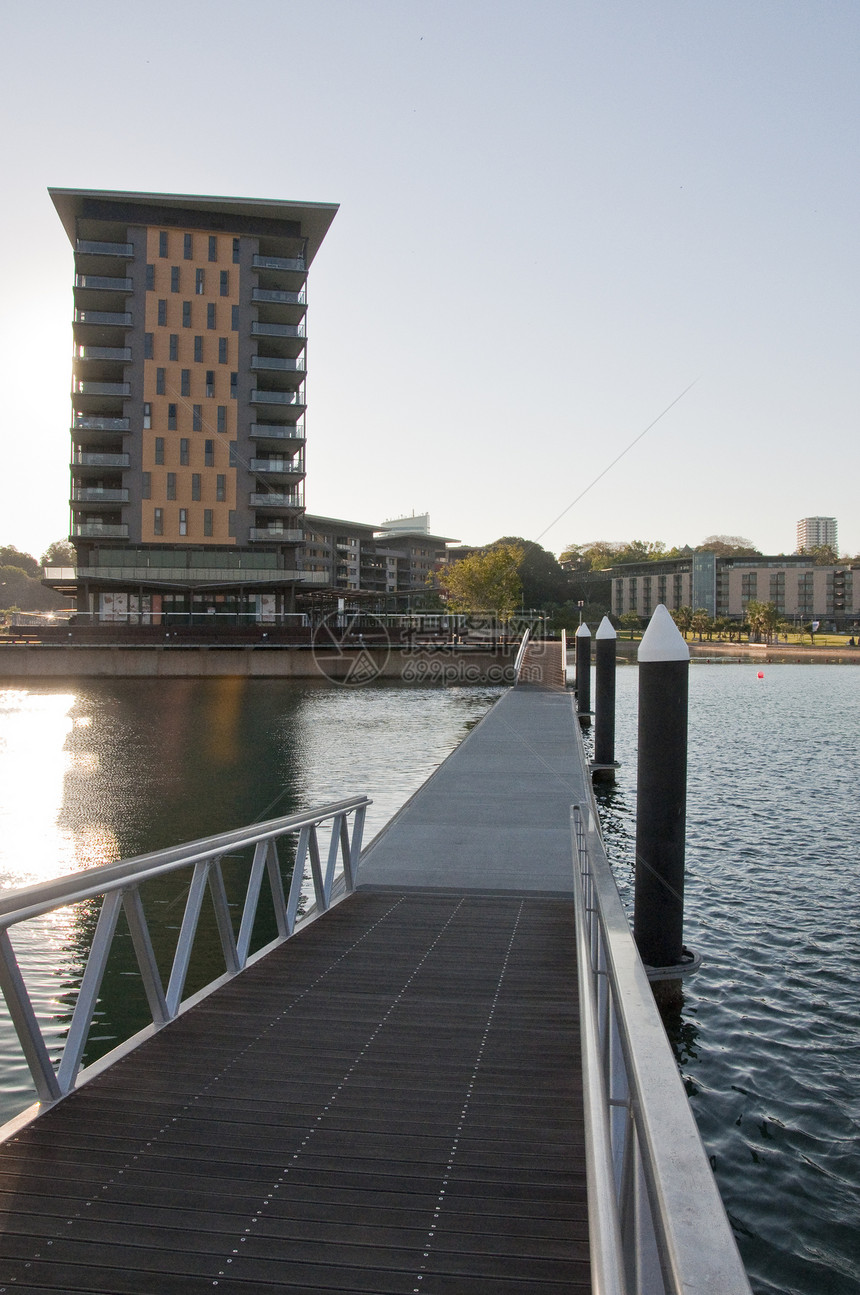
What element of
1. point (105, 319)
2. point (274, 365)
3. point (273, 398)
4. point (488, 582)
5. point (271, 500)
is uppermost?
point (105, 319)

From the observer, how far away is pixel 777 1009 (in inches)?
352

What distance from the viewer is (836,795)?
64.2 feet

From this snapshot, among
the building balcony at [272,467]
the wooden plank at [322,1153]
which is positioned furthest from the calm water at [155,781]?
the building balcony at [272,467]

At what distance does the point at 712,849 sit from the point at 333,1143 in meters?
11.8

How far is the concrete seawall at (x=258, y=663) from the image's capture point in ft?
168

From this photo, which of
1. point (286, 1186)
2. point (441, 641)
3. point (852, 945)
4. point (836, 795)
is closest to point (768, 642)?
point (441, 641)

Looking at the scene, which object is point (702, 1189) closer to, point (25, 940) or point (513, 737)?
point (25, 940)

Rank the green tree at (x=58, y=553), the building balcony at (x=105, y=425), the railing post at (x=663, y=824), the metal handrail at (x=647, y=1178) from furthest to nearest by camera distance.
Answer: the green tree at (x=58, y=553) → the building balcony at (x=105, y=425) → the railing post at (x=663, y=824) → the metal handrail at (x=647, y=1178)

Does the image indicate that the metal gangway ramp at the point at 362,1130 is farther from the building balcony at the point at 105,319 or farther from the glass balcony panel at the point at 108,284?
the glass balcony panel at the point at 108,284

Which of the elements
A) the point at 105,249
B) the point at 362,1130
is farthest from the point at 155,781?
the point at 105,249

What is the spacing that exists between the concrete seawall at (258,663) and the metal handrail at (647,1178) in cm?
4824

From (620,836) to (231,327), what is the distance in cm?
5988

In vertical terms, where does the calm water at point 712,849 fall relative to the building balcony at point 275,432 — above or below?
below

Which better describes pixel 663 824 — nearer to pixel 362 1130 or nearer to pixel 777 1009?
pixel 777 1009
